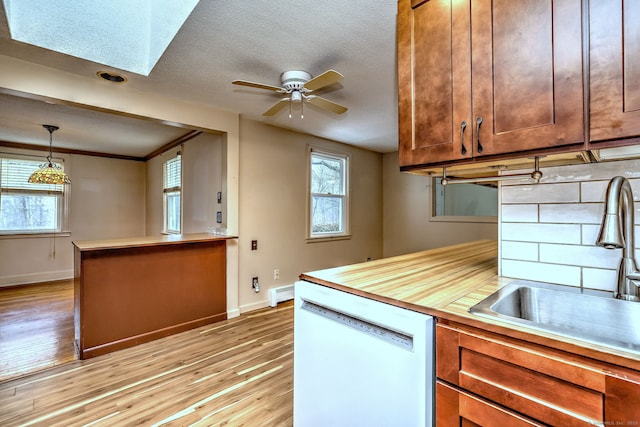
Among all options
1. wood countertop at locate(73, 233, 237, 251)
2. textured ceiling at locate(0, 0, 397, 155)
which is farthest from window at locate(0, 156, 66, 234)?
wood countertop at locate(73, 233, 237, 251)

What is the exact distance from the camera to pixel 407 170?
1.33 meters

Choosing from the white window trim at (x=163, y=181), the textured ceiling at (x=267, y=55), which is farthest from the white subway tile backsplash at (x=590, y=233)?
the white window trim at (x=163, y=181)

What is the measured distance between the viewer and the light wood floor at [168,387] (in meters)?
1.72

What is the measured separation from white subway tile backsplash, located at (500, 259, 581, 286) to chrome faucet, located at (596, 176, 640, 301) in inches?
7.2

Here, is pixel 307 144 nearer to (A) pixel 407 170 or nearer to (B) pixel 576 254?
(A) pixel 407 170

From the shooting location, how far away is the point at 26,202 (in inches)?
193

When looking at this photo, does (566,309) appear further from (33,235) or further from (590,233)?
(33,235)

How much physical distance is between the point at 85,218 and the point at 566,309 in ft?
22.3

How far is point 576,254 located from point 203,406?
2.14 meters

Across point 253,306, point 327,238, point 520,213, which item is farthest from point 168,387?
point 327,238

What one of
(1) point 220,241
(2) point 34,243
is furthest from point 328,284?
(2) point 34,243

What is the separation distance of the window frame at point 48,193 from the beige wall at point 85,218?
0.05 m

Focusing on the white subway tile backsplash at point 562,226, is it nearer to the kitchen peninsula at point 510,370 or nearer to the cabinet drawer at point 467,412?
the kitchen peninsula at point 510,370

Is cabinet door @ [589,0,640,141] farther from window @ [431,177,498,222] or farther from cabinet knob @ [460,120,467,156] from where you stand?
window @ [431,177,498,222]
